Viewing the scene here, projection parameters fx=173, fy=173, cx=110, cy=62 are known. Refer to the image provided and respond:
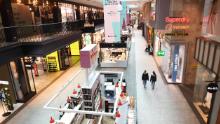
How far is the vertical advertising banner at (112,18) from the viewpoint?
1076 cm

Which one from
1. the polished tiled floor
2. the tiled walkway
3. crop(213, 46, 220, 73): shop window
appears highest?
crop(213, 46, 220, 73): shop window

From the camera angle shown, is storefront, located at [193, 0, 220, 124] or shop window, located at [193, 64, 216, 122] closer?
storefront, located at [193, 0, 220, 124]

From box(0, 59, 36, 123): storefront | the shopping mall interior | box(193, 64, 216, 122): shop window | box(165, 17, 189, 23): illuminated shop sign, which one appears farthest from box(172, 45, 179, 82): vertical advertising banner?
box(0, 59, 36, 123): storefront

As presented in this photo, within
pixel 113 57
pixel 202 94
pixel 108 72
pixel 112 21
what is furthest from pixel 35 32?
pixel 202 94

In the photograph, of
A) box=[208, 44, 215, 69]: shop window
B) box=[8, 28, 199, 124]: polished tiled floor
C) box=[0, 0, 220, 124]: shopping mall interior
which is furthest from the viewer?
box=[8, 28, 199, 124]: polished tiled floor

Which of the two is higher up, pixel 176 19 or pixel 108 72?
pixel 176 19

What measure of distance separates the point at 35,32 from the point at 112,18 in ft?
17.5

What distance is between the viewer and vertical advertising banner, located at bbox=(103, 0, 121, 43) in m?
10.8

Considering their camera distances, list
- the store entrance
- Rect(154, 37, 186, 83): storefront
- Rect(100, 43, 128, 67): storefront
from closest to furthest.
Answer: Rect(154, 37, 186, 83): storefront, the store entrance, Rect(100, 43, 128, 67): storefront

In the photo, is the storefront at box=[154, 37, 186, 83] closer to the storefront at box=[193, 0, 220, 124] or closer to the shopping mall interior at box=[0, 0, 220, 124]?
the shopping mall interior at box=[0, 0, 220, 124]

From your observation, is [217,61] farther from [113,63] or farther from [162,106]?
[113,63]

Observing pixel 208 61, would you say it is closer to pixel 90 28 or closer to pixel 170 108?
pixel 170 108

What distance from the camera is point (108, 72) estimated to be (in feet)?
22.9

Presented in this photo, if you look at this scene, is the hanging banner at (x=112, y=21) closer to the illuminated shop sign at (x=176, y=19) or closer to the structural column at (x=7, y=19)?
the illuminated shop sign at (x=176, y=19)
